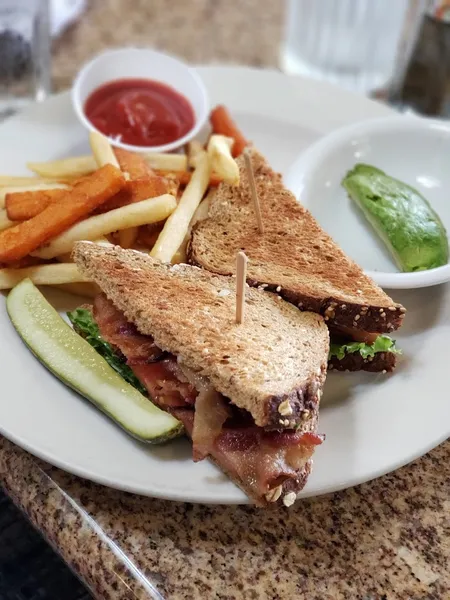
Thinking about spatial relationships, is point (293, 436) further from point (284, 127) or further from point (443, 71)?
point (443, 71)

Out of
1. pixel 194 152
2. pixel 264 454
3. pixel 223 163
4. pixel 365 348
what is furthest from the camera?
pixel 194 152

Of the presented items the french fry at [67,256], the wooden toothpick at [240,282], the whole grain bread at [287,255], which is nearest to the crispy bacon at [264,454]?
the wooden toothpick at [240,282]

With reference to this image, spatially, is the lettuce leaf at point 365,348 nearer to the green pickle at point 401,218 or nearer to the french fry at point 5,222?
the green pickle at point 401,218

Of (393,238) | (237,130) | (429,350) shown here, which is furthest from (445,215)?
(237,130)

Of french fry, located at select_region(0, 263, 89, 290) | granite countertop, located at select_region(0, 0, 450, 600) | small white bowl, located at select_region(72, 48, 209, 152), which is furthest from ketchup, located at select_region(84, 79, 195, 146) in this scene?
granite countertop, located at select_region(0, 0, 450, 600)

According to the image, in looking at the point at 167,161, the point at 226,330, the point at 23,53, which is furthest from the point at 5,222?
the point at 23,53

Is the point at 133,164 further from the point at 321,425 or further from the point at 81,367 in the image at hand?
the point at 321,425
